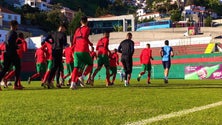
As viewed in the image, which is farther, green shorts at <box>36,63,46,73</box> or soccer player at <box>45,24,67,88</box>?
green shorts at <box>36,63,46,73</box>

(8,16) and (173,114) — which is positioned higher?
(8,16)

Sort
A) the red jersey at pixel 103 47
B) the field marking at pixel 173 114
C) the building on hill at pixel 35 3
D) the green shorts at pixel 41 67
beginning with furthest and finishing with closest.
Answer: the building on hill at pixel 35 3, the green shorts at pixel 41 67, the red jersey at pixel 103 47, the field marking at pixel 173 114

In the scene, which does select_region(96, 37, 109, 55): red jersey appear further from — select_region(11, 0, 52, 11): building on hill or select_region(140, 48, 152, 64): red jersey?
select_region(11, 0, 52, 11): building on hill

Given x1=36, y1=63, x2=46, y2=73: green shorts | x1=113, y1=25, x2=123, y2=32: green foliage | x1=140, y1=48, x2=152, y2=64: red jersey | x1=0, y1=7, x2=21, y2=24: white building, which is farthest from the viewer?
x1=0, y1=7, x2=21, y2=24: white building

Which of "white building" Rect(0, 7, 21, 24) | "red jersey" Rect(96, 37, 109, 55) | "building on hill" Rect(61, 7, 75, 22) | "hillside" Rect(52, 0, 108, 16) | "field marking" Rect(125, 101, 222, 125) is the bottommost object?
"field marking" Rect(125, 101, 222, 125)

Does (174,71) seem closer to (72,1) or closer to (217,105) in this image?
(217,105)

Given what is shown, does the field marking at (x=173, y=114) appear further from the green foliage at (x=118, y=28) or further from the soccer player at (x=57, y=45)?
the green foliage at (x=118, y=28)

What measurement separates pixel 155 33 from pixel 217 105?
79.0 m

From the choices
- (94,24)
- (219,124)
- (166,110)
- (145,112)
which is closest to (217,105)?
(166,110)

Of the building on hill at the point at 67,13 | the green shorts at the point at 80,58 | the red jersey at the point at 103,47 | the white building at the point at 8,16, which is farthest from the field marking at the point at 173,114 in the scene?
the building on hill at the point at 67,13

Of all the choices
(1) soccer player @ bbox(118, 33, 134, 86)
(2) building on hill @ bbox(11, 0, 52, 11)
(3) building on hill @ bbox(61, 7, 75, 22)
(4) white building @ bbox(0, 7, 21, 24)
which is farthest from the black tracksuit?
(2) building on hill @ bbox(11, 0, 52, 11)

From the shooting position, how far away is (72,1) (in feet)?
626

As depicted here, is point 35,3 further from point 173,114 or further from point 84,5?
point 173,114

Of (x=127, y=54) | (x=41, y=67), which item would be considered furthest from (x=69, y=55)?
(x=127, y=54)
